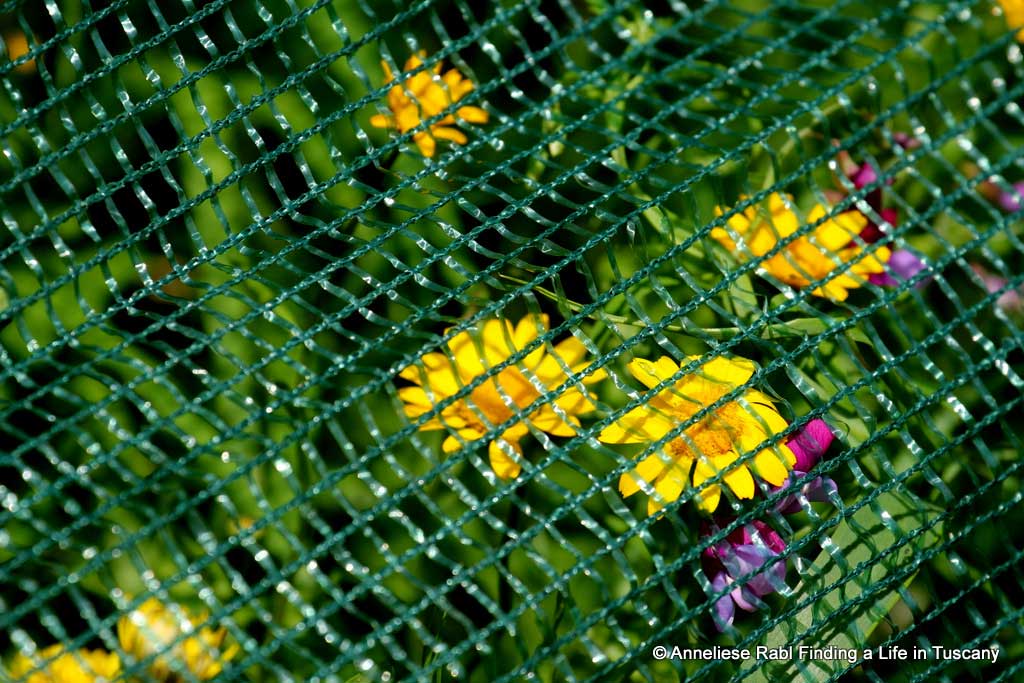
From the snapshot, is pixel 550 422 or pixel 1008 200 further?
pixel 1008 200

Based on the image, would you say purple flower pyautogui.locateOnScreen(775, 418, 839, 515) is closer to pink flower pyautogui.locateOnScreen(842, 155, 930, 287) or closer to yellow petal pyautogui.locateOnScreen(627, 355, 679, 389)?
yellow petal pyautogui.locateOnScreen(627, 355, 679, 389)

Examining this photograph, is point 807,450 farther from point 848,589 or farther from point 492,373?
point 492,373

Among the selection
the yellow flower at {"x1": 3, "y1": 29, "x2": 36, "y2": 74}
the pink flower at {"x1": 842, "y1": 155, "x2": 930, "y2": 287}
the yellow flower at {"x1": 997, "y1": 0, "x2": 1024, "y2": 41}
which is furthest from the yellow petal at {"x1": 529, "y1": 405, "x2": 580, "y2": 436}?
the yellow flower at {"x1": 997, "y1": 0, "x2": 1024, "y2": 41}

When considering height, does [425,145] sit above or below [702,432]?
above

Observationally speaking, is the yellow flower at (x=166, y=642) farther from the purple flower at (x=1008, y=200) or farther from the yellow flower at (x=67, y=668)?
the purple flower at (x=1008, y=200)

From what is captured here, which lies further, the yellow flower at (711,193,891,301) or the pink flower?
the pink flower

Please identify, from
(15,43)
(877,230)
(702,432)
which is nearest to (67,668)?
(702,432)
